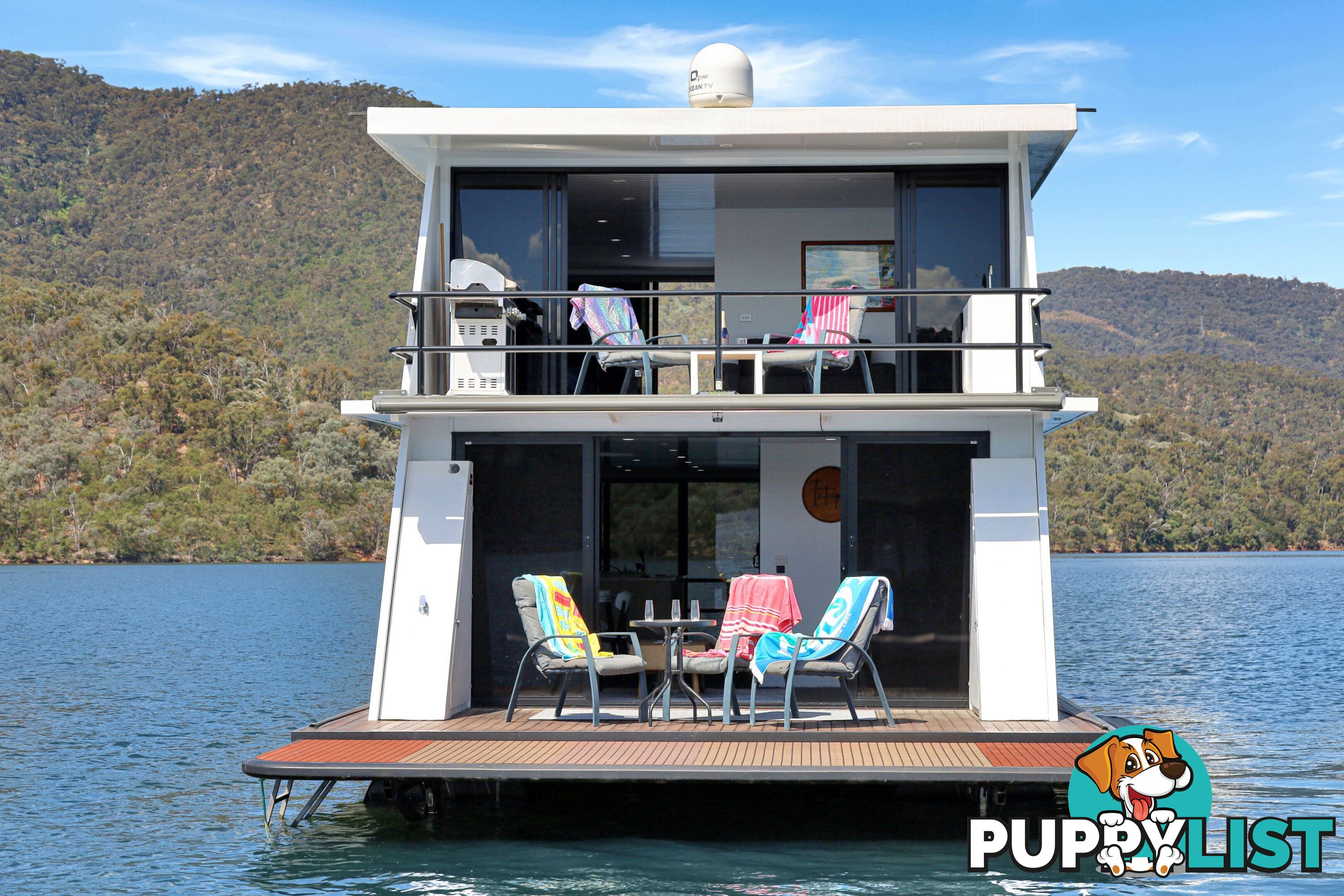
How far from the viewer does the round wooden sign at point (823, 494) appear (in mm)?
12062

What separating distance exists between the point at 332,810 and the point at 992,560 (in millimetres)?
5279

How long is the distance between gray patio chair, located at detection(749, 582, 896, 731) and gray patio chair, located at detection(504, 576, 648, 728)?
0.88 m

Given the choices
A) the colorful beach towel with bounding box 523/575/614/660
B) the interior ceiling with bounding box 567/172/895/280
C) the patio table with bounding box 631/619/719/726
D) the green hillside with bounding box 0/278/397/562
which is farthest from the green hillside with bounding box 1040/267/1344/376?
the colorful beach towel with bounding box 523/575/614/660

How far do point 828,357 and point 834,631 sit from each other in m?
2.29

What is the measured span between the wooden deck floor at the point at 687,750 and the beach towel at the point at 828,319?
9.17ft

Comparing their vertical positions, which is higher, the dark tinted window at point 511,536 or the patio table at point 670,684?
the dark tinted window at point 511,536

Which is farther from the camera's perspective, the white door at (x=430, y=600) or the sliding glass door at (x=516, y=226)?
the sliding glass door at (x=516, y=226)

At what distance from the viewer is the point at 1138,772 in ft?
25.2

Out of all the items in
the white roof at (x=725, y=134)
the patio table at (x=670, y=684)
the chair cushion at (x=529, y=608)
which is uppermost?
the white roof at (x=725, y=134)

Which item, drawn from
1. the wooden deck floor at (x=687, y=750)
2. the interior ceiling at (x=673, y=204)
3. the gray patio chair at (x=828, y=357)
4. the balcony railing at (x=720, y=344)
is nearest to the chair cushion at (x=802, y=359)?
the gray patio chair at (x=828, y=357)

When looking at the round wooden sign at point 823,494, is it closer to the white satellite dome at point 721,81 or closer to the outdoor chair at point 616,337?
the outdoor chair at point 616,337

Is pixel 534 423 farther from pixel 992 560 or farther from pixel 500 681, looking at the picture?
pixel 992 560

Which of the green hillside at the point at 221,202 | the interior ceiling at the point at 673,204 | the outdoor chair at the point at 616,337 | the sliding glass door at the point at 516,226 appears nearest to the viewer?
the outdoor chair at the point at 616,337

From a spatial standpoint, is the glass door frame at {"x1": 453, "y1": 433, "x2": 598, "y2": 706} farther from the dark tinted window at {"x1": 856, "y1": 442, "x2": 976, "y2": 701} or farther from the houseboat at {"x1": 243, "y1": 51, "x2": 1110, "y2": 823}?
the dark tinted window at {"x1": 856, "y1": 442, "x2": 976, "y2": 701}
